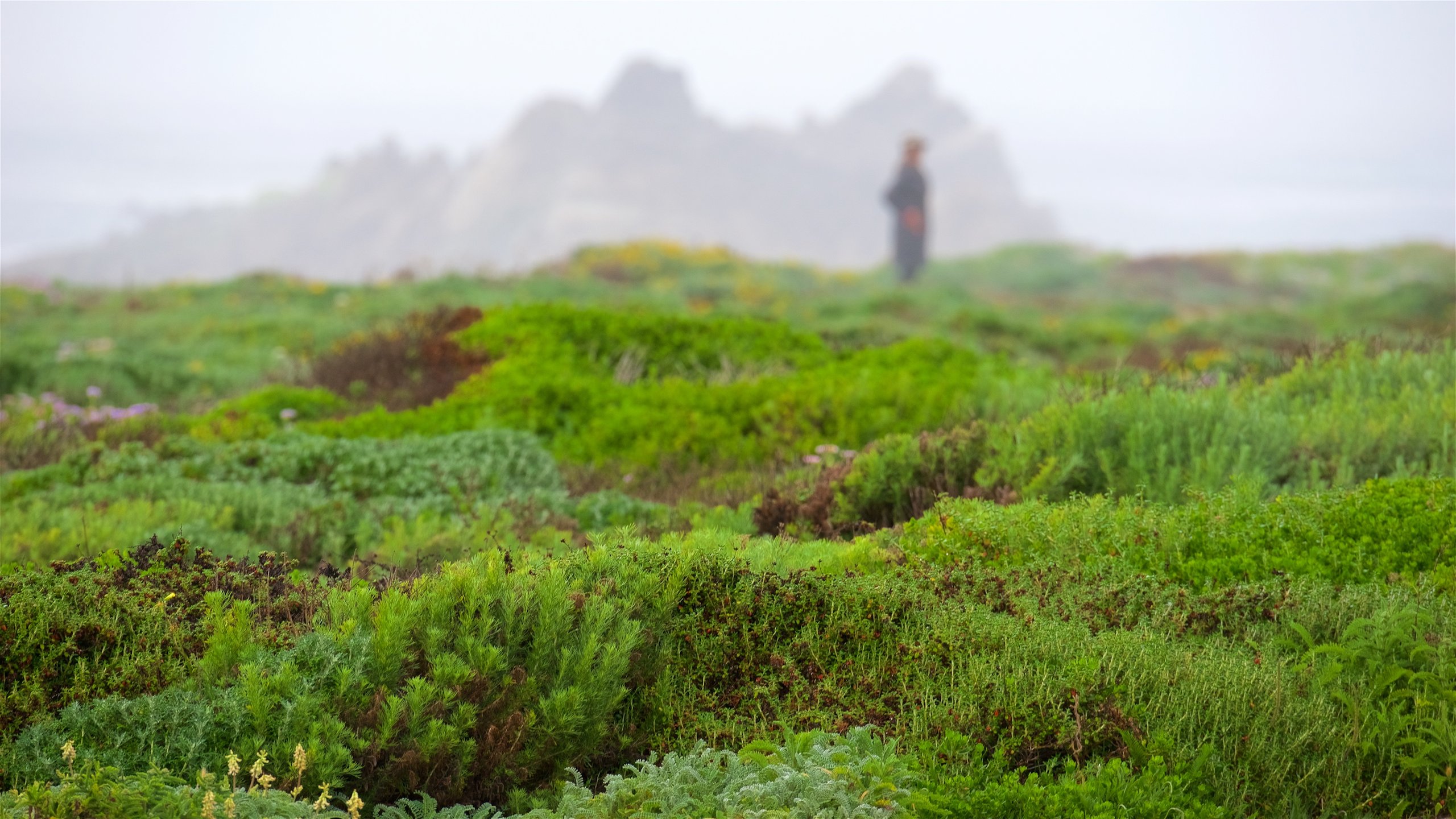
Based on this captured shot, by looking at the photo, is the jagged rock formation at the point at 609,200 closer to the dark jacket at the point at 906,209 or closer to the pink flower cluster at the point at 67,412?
the dark jacket at the point at 906,209

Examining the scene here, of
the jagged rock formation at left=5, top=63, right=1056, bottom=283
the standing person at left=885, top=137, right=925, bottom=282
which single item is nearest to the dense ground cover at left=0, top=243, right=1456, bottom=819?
the standing person at left=885, top=137, right=925, bottom=282

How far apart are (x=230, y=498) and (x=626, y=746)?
138 inches

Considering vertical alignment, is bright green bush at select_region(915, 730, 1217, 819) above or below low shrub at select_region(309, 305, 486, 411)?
below

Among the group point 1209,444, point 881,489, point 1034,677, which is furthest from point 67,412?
point 1209,444

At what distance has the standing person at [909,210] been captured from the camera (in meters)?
25.4

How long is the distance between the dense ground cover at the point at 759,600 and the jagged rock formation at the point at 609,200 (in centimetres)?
13663

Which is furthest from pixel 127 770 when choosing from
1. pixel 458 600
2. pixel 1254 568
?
pixel 1254 568

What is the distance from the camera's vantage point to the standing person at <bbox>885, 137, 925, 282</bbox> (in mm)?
25438

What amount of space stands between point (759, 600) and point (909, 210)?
2300 cm

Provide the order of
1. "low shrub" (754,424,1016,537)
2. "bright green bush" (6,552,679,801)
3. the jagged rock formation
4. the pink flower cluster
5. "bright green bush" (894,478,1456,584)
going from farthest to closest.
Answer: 1. the jagged rock formation
2. the pink flower cluster
3. "low shrub" (754,424,1016,537)
4. "bright green bush" (894,478,1456,584)
5. "bright green bush" (6,552,679,801)

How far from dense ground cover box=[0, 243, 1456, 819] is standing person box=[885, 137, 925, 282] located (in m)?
17.9

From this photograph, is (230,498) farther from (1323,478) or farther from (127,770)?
(1323,478)

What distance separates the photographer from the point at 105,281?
869 inches

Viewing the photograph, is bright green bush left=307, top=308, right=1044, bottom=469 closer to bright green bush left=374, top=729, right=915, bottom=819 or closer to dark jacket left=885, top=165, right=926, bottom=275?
bright green bush left=374, top=729, right=915, bottom=819
